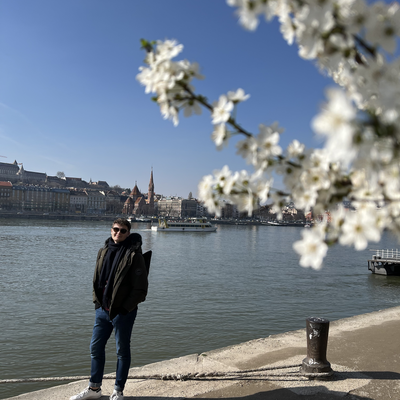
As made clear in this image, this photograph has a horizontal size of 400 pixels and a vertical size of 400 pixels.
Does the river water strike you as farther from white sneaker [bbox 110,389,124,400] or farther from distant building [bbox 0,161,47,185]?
distant building [bbox 0,161,47,185]

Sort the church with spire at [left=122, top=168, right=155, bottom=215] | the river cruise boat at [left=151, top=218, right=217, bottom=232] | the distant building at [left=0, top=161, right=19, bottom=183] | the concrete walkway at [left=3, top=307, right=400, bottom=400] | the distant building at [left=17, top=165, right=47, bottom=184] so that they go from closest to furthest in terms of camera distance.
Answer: the concrete walkway at [left=3, top=307, right=400, bottom=400]
the river cruise boat at [left=151, top=218, right=217, bottom=232]
the church with spire at [left=122, top=168, right=155, bottom=215]
the distant building at [left=0, top=161, right=19, bottom=183]
the distant building at [left=17, top=165, right=47, bottom=184]

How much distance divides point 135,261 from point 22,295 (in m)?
12.8

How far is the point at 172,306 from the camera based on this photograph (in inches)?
557

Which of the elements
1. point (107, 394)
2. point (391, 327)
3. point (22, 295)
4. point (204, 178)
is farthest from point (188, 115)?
point (22, 295)

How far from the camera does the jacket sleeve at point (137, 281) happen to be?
174 inches

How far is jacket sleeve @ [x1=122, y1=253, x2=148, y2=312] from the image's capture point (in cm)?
442

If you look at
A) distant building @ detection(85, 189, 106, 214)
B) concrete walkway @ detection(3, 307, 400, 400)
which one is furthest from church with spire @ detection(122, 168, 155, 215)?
concrete walkway @ detection(3, 307, 400, 400)

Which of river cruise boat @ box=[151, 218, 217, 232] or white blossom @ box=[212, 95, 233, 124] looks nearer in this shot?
white blossom @ box=[212, 95, 233, 124]

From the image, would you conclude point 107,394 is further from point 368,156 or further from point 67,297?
point 67,297

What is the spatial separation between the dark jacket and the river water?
4.21 m

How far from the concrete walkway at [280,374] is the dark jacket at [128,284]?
44.2 inches

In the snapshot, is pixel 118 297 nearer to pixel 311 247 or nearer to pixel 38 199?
pixel 311 247

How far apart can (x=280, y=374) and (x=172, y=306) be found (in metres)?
9.18

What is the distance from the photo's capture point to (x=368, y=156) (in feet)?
3.76
